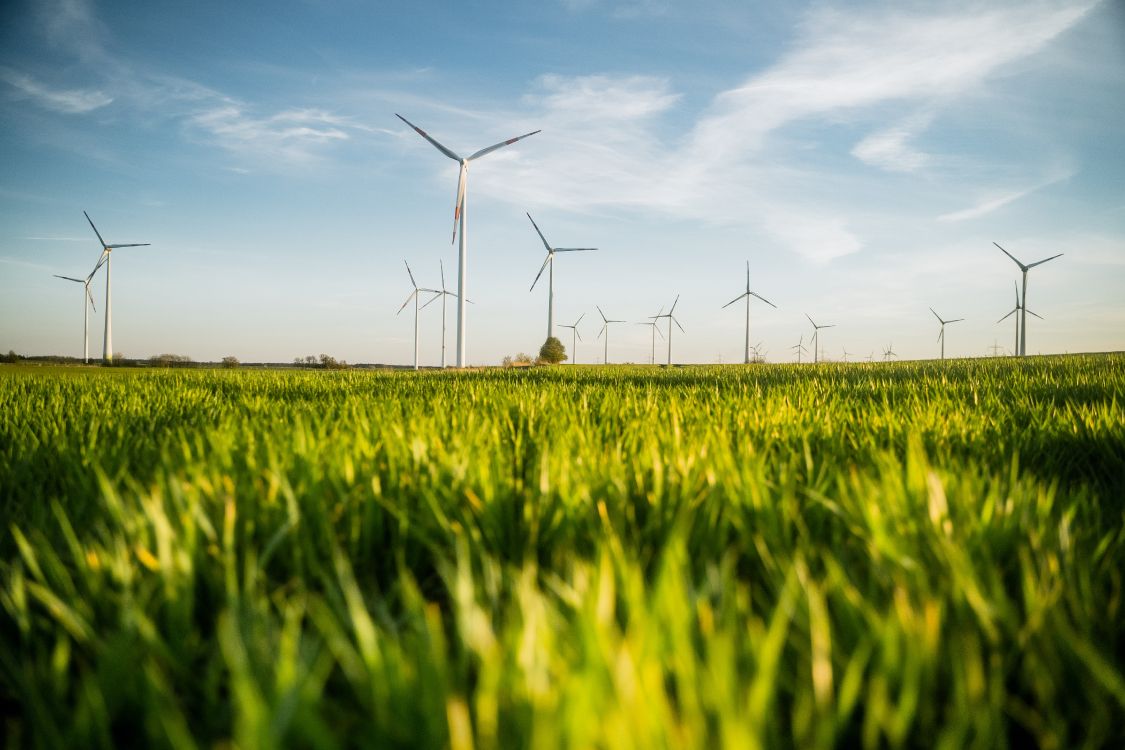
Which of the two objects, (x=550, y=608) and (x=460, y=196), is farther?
(x=460, y=196)

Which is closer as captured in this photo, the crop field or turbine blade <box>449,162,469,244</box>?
the crop field

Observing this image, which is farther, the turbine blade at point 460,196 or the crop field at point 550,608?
the turbine blade at point 460,196

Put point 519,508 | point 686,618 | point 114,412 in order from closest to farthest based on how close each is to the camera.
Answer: point 686,618 → point 519,508 → point 114,412

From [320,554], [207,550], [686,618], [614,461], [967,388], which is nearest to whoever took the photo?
[686,618]

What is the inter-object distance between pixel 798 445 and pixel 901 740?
242cm

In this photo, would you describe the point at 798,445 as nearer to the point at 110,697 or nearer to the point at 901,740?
the point at 901,740

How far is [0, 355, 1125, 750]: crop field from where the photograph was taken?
0.72m

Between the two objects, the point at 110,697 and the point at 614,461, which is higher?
the point at 614,461

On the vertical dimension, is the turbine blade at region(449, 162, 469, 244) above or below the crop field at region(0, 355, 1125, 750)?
above

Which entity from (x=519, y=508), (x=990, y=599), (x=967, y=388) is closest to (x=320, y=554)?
(x=519, y=508)

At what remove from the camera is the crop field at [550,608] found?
2.37 ft

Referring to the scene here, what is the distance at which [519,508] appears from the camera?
1.88 m

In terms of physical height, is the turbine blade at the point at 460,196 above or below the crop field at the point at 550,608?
above

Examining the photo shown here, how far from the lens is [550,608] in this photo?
940 mm
